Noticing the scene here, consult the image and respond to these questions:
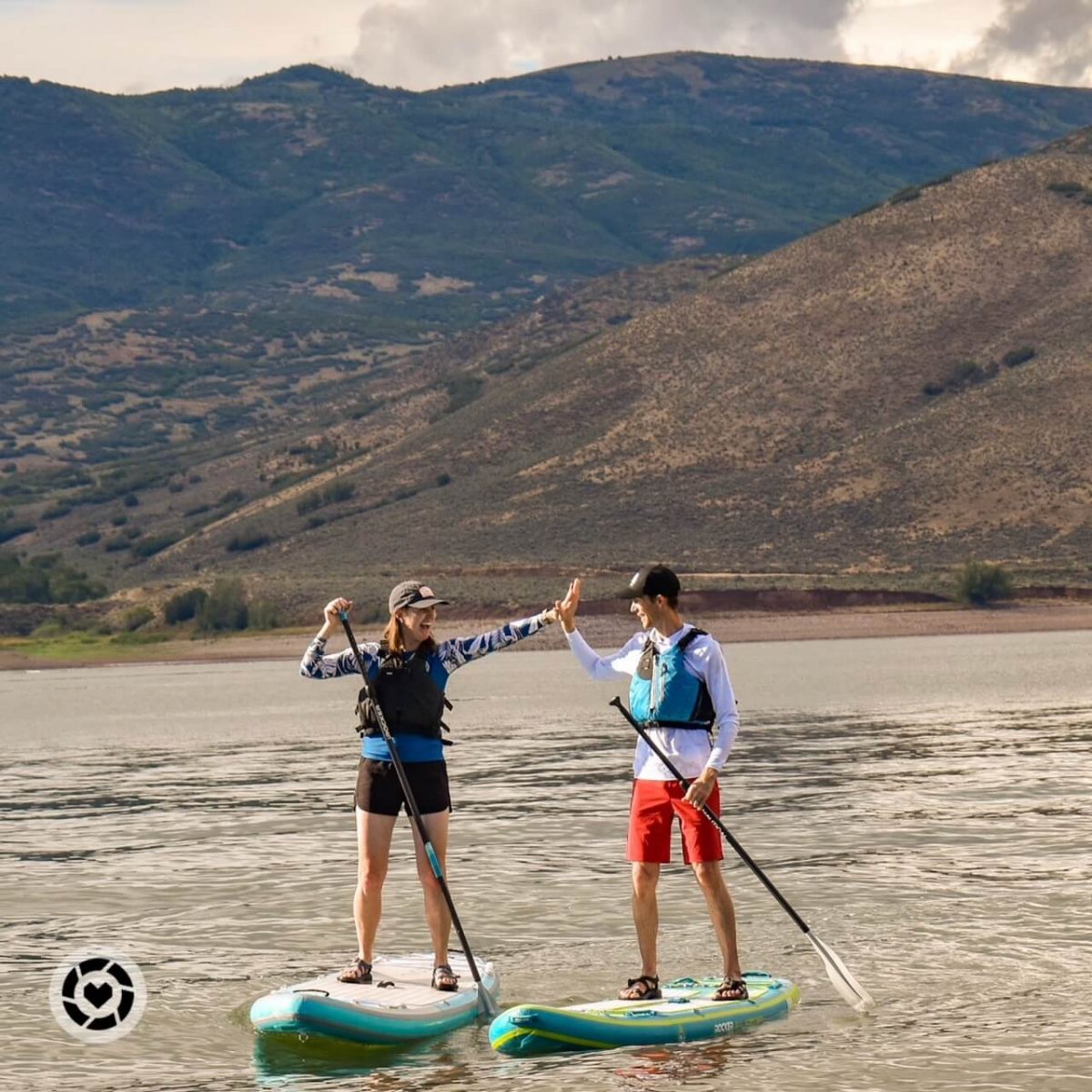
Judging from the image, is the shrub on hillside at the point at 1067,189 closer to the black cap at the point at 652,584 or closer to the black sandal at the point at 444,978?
the black cap at the point at 652,584

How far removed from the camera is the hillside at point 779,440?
98.4m

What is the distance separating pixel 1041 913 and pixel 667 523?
8577 cm

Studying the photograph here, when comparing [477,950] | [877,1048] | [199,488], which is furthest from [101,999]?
[199,488]

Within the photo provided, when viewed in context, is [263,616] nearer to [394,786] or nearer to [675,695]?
[394,786]

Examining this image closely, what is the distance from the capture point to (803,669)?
205ft

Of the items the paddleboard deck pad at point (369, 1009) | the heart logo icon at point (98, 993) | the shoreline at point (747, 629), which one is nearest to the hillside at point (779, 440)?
the shoreline at point (747, 629)

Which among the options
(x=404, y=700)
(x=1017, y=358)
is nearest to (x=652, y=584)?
(x=404, y=700)

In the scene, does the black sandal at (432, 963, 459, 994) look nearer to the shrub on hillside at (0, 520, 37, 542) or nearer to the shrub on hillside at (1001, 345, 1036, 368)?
the shrub on hillside at (1001, 345, 1036, 368)

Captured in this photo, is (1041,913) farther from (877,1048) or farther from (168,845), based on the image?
(168,845)

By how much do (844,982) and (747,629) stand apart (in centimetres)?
6997

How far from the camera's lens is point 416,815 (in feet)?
45.1

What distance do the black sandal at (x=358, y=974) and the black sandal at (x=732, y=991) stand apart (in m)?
2.40

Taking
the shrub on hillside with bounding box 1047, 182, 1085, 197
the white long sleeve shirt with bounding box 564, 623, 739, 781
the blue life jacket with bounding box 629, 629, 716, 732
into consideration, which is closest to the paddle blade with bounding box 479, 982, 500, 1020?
the white long sleeve shirt with bounding box 564, 623, 739, 781

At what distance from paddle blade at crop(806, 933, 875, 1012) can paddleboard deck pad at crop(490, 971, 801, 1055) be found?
529 mm
